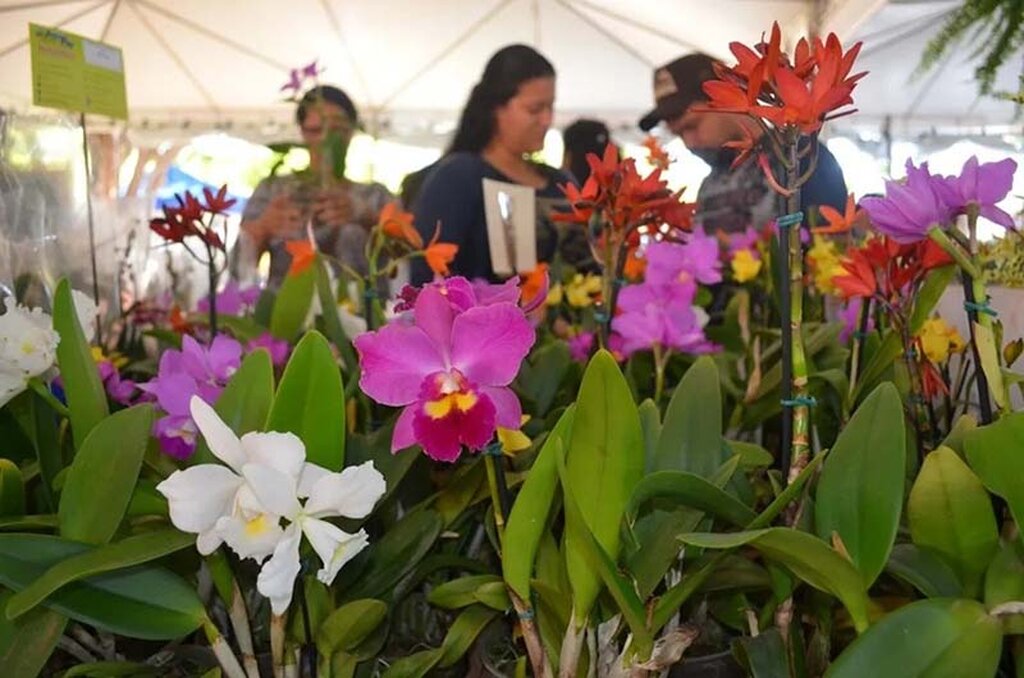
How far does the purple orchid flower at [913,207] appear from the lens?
50cm

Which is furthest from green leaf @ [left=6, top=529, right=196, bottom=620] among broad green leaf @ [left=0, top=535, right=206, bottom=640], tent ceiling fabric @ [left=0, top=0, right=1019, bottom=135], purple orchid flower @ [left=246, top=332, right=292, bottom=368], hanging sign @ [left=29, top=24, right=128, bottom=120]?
tent ceiling fabric @ [left=0, top=0, right=1019, bottom=135]

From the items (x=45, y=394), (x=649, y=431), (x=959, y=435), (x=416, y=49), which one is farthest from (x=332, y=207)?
(x=416, y=49)

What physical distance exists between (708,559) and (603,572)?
2.6 inches

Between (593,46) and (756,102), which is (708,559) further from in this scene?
(593,46)

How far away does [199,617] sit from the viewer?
0.50 m

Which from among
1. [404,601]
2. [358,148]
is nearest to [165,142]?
[358,148]

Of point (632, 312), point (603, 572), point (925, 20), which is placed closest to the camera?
point (603, 572)

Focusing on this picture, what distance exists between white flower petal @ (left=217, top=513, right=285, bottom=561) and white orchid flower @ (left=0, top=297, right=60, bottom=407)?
0.21 m

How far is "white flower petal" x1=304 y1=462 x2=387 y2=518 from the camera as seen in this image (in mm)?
437

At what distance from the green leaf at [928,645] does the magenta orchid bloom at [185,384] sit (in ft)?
1.33

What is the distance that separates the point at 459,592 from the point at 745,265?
739mm

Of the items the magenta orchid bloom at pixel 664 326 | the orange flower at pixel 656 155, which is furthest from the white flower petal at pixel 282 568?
the orange flower at pixel 656 155

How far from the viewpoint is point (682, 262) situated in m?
0.97

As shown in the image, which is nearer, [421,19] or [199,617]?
[199,617]
